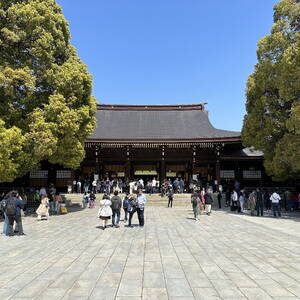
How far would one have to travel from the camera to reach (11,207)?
31.3ft

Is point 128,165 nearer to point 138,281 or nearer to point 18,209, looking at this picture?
point 18,209

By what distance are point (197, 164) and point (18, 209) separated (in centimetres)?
1928

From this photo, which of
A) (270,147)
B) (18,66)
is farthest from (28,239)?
(270,147)

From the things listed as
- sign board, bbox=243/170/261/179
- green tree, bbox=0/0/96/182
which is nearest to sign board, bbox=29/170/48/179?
green tree, bbox=0/0/96/182

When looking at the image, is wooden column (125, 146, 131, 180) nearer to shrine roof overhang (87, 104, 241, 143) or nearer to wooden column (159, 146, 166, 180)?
shrine roof overhang (87, 104, 241, 143)

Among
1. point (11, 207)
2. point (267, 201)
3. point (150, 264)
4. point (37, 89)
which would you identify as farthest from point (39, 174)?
point (150, 264)

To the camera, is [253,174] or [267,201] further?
[253,174]

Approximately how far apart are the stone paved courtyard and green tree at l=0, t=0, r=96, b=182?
5.38 m

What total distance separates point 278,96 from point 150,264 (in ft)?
50.6

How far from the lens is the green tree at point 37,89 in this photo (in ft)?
46.6

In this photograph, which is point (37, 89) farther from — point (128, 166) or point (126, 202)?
point (128, 166)

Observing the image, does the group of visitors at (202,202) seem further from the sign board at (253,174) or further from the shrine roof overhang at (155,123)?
the sign board at (253,174)

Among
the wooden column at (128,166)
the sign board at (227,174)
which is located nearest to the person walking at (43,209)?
the wooden column at (128,166)

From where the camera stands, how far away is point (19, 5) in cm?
1479
